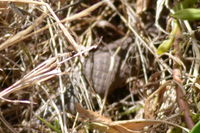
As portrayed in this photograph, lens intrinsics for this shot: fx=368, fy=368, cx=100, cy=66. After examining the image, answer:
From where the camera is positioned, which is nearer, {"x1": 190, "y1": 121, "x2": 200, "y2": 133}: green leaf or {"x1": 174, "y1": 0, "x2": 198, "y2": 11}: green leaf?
{"x1": 190, "y1": 121, "x2": 200, "y2": 133}: green leaf

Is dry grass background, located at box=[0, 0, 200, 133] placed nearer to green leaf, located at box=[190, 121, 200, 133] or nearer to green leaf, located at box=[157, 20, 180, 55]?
green leaf, located at box=[157, 20, 180, 55]

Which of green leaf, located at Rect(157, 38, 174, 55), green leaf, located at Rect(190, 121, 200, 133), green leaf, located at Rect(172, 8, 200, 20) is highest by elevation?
green leaf, located at Rect(172, 8, 200, 20)

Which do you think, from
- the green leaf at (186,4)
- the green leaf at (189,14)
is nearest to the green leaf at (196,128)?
the green leaf at (189,14)

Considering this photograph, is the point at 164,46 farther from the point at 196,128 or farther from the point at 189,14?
the point at 196,128

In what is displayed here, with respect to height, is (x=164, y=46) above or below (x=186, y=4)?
below

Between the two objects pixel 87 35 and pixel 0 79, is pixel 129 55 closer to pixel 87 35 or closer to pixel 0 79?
pixel 87 35

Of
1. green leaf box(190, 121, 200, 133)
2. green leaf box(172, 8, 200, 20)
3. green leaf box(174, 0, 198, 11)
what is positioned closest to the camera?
green leaf box(190, 121, 200, 133)

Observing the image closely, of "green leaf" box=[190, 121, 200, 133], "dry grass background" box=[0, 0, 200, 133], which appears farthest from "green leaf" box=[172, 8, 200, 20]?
"green leaf" box=[190, 121, 200, 133]

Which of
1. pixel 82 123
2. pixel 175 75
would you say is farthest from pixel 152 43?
pixel 82 123

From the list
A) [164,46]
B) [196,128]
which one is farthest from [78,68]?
[196,128]
